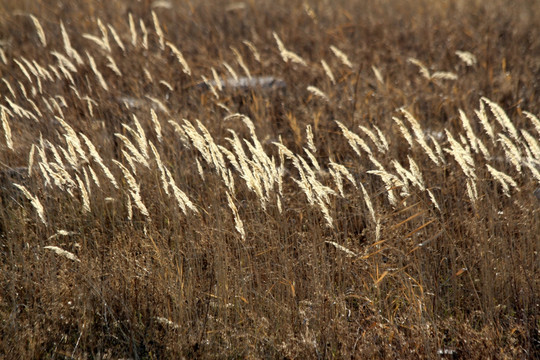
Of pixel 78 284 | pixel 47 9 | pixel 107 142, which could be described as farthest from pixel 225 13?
pixel 78 284

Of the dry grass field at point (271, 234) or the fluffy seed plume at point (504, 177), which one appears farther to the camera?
the fluffy seed plume at point (504, 177)

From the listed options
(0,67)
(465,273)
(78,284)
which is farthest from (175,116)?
(465,273)

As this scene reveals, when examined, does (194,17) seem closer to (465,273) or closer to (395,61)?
(395,61)

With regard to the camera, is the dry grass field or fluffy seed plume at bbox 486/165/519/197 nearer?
the dry grass field

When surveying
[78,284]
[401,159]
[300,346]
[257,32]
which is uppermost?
[257,32]

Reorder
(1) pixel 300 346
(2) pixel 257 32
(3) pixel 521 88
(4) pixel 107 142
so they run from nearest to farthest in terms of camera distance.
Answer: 1. (1) pixel 300 346
2. (4) pixel 107 142
3. (3) pixel 521 88
4. (2) pixel 257 32

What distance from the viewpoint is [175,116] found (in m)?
4.28

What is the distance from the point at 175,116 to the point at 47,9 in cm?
372

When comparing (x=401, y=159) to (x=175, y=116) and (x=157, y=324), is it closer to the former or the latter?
(x=175, y=116)

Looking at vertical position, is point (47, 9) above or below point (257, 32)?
above

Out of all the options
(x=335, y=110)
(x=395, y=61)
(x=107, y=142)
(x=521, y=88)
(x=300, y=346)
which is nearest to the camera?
(x=300, y=346)

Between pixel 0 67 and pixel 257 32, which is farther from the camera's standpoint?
pixel 257 32

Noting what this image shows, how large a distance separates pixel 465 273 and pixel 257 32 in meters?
4.46

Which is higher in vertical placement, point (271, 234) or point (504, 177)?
point (504, 177)
